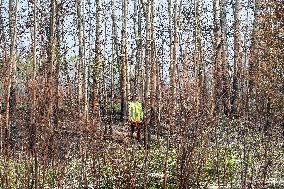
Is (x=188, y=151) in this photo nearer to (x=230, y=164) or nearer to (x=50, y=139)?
(x=50, y=139)

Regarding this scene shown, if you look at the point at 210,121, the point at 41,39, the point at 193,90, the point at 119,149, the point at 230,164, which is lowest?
the point at 230,164

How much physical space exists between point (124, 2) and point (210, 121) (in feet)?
63.8

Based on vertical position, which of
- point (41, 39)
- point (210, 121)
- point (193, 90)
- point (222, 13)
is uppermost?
point (222, 13)

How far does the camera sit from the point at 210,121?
5820mm

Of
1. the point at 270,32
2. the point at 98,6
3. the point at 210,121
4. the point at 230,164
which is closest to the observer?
the point at 210,121

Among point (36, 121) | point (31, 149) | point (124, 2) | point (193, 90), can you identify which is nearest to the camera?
point (36, 121)

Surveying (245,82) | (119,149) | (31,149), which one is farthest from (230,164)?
(31,149)

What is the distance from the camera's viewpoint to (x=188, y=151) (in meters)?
5.35

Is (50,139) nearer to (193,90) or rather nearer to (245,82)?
(193,90)

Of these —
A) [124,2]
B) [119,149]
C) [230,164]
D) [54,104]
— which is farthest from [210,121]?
[124,2]

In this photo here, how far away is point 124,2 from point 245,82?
19702 millimetres

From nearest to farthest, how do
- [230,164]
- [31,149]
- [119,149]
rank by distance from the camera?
1. [31,149]
2. [119,149]
3. [230,164]

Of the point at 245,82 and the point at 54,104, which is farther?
the point at 245,82

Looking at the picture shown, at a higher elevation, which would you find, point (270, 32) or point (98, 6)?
point (98, 6)
